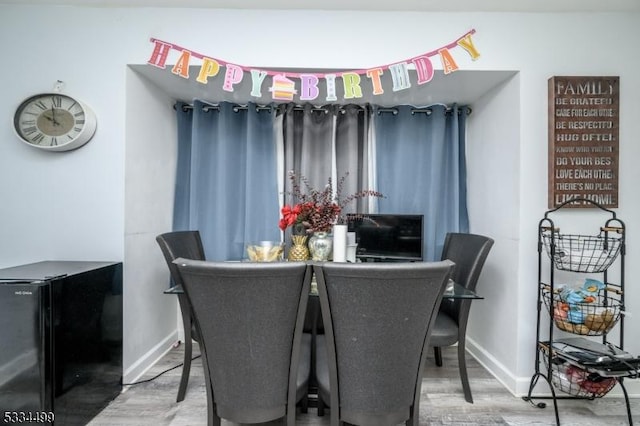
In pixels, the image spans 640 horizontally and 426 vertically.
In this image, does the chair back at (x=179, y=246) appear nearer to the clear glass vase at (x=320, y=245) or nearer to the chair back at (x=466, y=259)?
the clear glass vase at (x=320, y=245)

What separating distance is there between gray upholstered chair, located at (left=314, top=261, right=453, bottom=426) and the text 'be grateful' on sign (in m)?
1.43

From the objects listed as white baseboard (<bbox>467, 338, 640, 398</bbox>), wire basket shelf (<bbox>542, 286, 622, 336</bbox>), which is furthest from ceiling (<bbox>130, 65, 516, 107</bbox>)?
white baseboard (<bbox>467, 338, 640, 398</bbox>)

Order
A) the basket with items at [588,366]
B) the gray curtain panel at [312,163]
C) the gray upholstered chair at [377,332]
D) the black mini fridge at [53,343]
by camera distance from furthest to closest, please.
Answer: the gray curtain panel at [312,163] < the basket with items at [588,366] < the black mini fridge at [53,343] < the gray upholstered chair at [377,332]

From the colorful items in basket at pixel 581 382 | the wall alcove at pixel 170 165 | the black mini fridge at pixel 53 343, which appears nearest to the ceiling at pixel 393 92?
the wall alcove at pixel 170 165

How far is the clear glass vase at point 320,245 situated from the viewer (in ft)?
5.99

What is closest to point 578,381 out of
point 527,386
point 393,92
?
point 527,386

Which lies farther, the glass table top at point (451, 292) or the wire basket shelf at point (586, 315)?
the wire basket shelf at point (586, 315)

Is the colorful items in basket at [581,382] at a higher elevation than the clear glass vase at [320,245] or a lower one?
lower

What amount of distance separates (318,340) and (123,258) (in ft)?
4.42

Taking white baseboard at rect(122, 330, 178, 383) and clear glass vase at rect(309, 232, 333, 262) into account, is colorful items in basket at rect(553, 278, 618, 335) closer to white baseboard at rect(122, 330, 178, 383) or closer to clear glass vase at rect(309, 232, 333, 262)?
clear glass vase at rect(309, 232, 333, 262)

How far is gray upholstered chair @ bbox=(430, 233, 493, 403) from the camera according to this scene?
1.74m

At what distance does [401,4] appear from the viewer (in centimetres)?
183

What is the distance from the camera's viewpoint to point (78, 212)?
6.05 feet

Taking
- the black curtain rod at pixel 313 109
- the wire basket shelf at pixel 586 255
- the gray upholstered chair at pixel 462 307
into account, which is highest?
the black curtain rod at pixel 313 109
